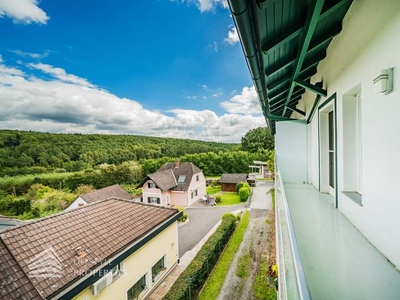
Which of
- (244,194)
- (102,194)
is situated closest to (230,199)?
(244,194)

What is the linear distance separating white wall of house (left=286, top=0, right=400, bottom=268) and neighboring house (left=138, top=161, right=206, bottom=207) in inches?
765

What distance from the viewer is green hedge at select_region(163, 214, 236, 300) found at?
6.56m

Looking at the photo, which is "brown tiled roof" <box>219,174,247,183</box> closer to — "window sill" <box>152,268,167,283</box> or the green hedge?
the green hedge

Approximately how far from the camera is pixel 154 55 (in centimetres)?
3356

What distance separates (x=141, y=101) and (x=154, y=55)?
37.3 metres

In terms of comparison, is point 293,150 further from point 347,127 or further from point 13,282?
point 13,282

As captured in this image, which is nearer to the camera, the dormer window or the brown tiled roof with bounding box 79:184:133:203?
the brown tiled roof with bounding box 79:184:133:203

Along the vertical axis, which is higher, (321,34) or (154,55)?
(154,55)

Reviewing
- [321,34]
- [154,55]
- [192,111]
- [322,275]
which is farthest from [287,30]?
[192,111]

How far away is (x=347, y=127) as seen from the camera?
113 inches

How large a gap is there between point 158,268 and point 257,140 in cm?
4538

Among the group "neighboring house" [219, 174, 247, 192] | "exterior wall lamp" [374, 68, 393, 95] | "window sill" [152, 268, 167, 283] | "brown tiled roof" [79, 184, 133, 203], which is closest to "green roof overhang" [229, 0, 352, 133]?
"exterior wall lamp" [374, 68, 393, 95]

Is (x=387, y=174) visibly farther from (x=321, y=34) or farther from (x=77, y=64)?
(x=77, y=64)

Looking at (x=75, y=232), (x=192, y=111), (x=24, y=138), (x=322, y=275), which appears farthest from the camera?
(x=192, y=111)
